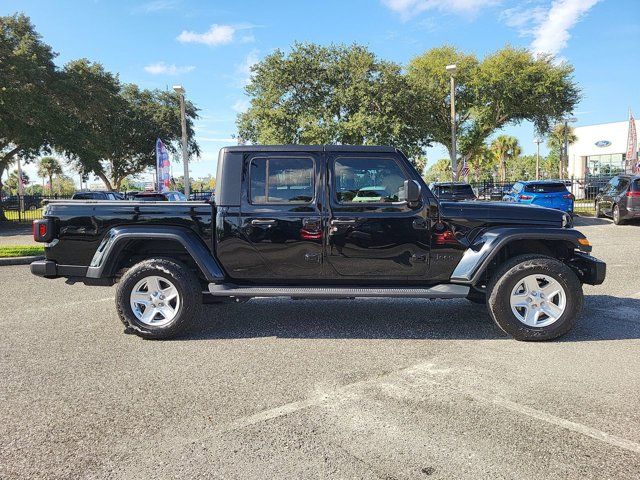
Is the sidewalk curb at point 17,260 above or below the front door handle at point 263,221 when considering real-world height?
below

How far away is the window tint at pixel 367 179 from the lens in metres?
4.72

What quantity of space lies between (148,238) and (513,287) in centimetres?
368

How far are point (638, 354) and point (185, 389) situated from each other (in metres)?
3.92

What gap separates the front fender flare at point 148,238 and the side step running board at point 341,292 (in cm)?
19

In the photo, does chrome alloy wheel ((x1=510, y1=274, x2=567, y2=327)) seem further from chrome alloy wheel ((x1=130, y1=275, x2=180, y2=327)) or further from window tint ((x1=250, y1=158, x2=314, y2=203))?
chrome alloy wheel ((x1=130, y1=275, x2=180, y2=327))

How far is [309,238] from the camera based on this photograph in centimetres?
467

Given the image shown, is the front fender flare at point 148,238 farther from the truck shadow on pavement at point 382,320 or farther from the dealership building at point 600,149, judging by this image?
the dealership building at point 600,149

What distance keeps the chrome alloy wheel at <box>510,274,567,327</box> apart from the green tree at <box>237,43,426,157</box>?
18780mm

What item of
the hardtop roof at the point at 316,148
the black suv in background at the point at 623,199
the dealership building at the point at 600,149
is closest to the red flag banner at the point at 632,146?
the black suv in background at the point at 623,199

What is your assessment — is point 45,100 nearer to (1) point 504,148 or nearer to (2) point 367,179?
(2) point 367,179

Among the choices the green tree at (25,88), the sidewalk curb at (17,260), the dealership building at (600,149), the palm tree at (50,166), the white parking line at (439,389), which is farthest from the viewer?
the palm tree at (50,166)

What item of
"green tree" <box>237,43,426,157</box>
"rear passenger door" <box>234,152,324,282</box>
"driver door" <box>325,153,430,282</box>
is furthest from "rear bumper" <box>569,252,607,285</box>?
"green tree" <box>237,43,426,157</box>

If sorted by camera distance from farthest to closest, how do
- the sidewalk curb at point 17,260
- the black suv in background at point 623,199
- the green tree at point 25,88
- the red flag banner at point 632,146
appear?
the red flag banner at point 632,146, the green tree at point 25,88, the black suv in background at point 623,199, the sidewalk curb at point 17,260

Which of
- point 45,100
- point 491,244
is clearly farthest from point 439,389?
point 45,100
